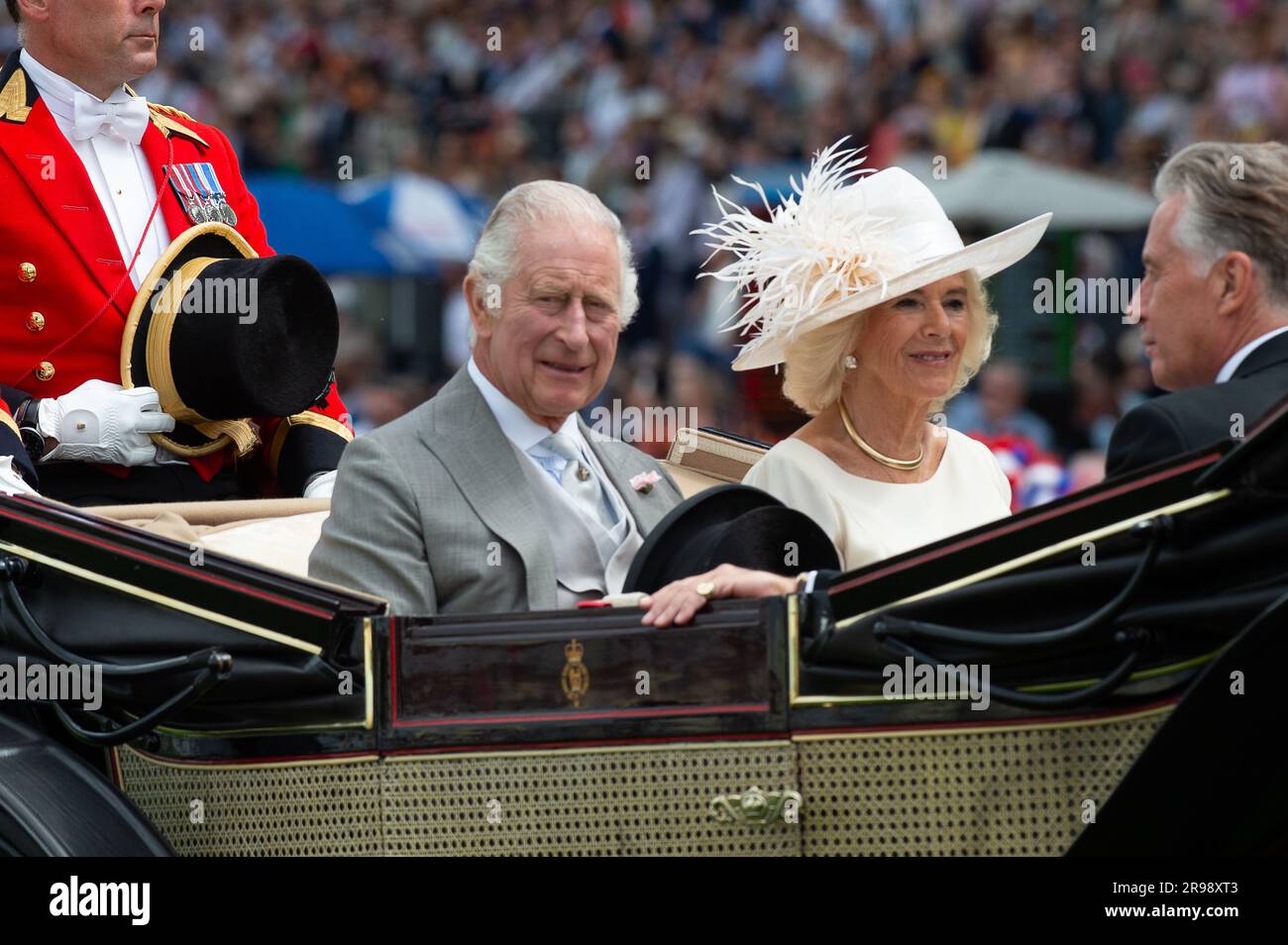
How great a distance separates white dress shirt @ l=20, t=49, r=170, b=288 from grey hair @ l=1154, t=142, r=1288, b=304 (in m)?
2.04

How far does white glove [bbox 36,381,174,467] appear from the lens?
3.68 metres

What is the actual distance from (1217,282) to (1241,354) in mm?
115

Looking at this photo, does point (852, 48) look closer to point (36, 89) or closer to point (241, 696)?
point (36, 89)

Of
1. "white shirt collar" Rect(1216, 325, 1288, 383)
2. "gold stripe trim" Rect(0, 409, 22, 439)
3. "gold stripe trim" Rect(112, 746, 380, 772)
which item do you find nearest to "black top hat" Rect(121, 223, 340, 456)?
"gold stripe trim" Rect(0, 409, 22, 439)

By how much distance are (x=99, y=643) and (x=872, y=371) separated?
1.51 meters

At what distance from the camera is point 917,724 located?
2791 mm

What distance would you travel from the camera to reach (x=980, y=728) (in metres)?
2.77

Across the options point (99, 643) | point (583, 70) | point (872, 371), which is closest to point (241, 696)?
point (99, 643)

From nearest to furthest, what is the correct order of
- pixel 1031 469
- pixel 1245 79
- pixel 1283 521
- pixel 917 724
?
1. pixel 1283 521
2. pixel 917 724
3. pixel 1031 469
4. pixel 1245 79

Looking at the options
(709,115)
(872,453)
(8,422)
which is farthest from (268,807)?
(709,115)

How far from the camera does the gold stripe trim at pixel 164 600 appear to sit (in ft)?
9.82

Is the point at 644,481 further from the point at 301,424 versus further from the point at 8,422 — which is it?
the point at 8,422

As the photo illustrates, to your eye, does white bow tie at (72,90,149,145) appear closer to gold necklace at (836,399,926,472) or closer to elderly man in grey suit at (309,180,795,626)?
elderly man in grey suit at (309,180,795,626)

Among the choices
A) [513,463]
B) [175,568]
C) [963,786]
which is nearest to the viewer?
[963,786]
